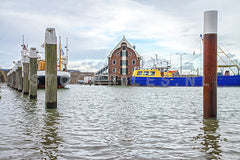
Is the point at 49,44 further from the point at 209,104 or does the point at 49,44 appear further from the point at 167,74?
the point at 167,74

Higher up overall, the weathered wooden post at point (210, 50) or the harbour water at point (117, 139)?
the weathered wooden post at point (210, 50)

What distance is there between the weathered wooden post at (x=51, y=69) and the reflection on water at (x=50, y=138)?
65.4 inches

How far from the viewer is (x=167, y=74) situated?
197 ft

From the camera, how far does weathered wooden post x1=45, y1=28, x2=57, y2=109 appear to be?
10797 mm

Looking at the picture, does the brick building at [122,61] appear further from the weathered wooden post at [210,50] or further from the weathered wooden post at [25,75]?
the weathered wooden post at [210,50]

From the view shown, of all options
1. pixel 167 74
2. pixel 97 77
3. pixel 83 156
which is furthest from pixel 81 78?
pixel 83 156

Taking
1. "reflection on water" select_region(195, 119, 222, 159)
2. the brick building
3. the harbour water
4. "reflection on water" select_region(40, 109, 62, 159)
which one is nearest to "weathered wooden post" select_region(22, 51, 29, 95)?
"reflection on water" select_region(40, 109, 62, 159)

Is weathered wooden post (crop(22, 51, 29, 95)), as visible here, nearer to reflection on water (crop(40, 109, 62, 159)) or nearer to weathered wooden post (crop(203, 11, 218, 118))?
reflection on water (crop(40, 109, 62, 159))

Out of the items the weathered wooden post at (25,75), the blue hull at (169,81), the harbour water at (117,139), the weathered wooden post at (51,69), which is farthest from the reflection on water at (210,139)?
the blue hull at (169,81)

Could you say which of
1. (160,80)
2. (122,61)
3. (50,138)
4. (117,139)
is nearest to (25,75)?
(50,138)

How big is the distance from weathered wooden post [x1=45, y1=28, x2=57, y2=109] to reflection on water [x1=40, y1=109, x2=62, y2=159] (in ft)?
5.45

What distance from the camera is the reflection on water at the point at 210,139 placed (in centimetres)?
525

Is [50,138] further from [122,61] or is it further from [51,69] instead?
[122,61]

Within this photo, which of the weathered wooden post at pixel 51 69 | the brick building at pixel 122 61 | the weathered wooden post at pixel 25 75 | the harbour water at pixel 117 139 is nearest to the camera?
the harbour water at pixel 117 139
